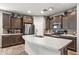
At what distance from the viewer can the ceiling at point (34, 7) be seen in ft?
7.69

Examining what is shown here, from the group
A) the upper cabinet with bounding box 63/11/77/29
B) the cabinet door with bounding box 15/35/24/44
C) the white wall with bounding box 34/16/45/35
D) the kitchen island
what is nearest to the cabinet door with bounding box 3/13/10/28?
the cabinet door with bounding box 15/35/24/44

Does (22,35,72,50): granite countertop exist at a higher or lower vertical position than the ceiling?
lower

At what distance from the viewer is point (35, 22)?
2.53 metres

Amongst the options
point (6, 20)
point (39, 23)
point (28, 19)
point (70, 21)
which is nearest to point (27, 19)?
point (28, 19)

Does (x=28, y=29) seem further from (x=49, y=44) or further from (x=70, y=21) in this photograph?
(x=70, y=21)

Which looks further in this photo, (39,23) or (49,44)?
(39,23)

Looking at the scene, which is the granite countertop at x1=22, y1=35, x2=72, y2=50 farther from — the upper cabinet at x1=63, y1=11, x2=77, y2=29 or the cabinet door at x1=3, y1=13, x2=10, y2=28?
the cabinet door at x1=3, y1=13, x2=10, y2=28

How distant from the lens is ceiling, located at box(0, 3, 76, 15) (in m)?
2.35

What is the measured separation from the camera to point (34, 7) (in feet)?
8.04

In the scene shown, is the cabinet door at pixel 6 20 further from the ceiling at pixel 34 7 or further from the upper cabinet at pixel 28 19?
the upper cabinet at pixel 28 19
